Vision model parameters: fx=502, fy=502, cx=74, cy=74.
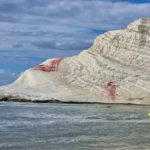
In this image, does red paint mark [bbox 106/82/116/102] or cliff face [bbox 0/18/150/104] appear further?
cliff face [bbox 0/18/150/104]

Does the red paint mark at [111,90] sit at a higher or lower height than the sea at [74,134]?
lower

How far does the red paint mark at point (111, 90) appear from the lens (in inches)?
2055

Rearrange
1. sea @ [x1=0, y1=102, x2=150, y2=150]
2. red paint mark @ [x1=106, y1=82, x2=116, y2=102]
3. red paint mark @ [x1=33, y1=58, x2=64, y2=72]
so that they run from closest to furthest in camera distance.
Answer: sea @ [x1=0, y1=102, x2=150, y2=150] → red paint mark @ [x1=106, y1=82, x2=116, y2=102] → red paint mark @ [x1=33, y1=58, x2=64, y2=72]

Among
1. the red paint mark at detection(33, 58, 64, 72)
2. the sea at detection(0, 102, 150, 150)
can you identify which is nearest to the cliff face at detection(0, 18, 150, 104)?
the red paint mark at detection(33, 58, 64, 72)

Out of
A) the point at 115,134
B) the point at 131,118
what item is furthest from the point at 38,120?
the point at 115,134

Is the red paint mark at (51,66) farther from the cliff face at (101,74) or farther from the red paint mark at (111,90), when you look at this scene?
the red paint mark at (111,90)

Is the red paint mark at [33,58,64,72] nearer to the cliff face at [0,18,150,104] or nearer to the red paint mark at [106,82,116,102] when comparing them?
the cliff face at [0,18,150,104]

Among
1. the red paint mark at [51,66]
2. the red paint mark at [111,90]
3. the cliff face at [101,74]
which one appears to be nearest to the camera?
the red paint mark at [111,90]

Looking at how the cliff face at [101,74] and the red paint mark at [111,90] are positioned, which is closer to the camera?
the red paint mark at [111,90]

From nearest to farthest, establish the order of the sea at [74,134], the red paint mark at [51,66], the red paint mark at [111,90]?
the sea at [74,134], the red paint mark at [111,90], the red paint mark at [51,66]

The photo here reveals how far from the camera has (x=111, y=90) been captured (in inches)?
2079

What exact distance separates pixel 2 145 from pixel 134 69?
1422 inches

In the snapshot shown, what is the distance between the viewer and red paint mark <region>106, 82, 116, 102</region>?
2055 inches

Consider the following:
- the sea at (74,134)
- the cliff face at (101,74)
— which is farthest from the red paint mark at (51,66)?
the sea at (74,134)
